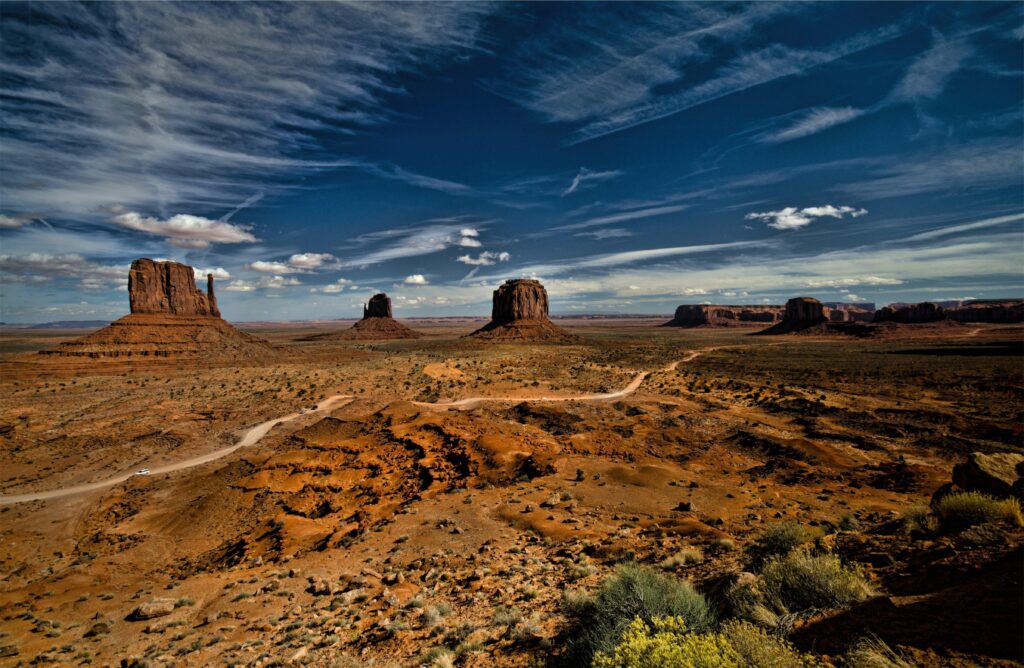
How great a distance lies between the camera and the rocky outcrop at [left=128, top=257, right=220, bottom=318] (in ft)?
210

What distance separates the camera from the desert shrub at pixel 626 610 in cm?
550

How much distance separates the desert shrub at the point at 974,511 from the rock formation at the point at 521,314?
92476 mm

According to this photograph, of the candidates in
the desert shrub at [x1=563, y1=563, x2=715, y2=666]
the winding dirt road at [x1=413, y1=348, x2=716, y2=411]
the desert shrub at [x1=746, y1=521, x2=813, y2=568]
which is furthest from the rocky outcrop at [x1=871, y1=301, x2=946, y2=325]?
the desert shrub at [x1=563, y1=563, x2=715, y2=666]

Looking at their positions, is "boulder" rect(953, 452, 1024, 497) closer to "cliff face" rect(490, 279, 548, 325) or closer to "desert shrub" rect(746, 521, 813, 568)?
"desert shrub" rect(746, 521, 813, 568)

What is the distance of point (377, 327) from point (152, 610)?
13824 cm

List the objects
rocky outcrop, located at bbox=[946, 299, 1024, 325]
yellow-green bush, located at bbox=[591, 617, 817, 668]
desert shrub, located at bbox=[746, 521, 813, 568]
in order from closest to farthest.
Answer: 1. yellow-green bush, located at bbox=[591, 617, 817, 668]
2. desert shrub, located at bbox=[746, 521, 813, 568]
3. rocky outcrop, located at bbox=[946, 299, 1024, 325]

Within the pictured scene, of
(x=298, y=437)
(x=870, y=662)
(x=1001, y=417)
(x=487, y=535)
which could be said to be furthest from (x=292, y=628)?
(x=1001, y=417)

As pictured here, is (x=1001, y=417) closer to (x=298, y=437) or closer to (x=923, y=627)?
(x=923, y=627)

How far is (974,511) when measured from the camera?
670 centimetres

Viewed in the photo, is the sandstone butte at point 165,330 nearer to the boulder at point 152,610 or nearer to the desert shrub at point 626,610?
the boulder at point 152,610

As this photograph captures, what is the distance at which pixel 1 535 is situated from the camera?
15984 millimetres

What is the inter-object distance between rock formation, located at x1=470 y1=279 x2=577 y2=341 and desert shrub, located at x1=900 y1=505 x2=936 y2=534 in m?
91.6

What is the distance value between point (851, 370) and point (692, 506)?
163ft

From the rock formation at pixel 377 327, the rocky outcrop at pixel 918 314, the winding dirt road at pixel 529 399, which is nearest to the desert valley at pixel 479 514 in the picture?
the winding dirt road at pixel 529 399
